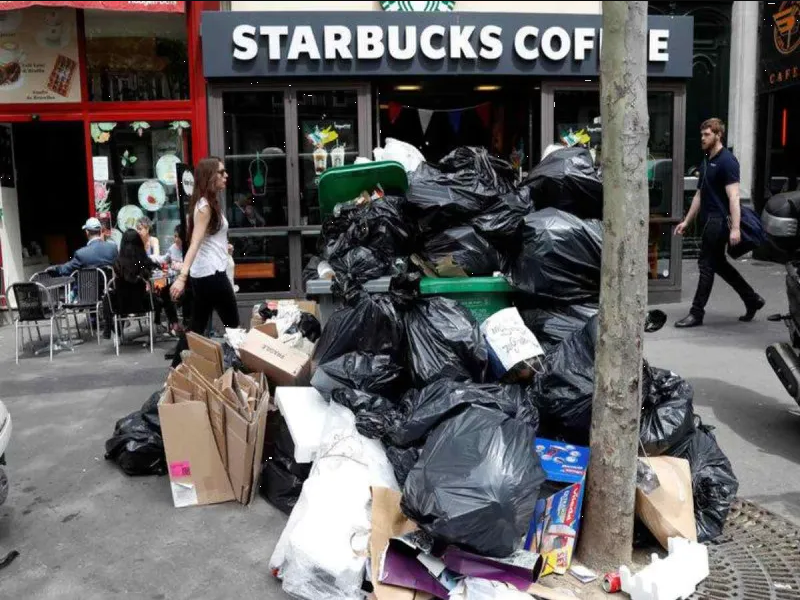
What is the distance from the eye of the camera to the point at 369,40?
8227mm

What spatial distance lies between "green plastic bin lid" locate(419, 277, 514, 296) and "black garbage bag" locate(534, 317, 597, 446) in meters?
0.75

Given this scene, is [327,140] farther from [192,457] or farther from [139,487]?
[192,457]

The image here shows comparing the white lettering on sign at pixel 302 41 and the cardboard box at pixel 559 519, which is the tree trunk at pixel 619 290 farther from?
the white lettering on sign at pixel 302 41

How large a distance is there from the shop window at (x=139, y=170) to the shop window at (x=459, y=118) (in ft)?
8.55

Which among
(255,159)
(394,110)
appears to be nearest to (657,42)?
(394,110)

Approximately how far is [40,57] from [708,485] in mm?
8949

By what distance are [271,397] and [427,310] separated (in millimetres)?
1162

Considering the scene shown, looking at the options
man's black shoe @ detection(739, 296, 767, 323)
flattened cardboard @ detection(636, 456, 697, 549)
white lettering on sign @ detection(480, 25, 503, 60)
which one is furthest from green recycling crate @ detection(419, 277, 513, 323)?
white lettering on sign @ detection(480, 25, 503, 60)

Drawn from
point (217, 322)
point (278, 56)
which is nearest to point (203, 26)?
point (278, 56)

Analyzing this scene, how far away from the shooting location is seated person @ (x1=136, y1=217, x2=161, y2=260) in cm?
854

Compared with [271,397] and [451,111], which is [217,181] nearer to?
[271,397]

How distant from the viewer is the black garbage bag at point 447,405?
3.33 meters

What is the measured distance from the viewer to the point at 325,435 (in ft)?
12.0

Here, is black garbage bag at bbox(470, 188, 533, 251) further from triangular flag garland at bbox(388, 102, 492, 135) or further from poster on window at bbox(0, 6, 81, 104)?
poster on window at bbox(0, 6, 81, 104)
